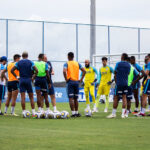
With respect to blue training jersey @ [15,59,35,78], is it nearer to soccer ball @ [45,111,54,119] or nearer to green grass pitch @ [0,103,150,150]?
soccer ball @ [45,111,54,119]

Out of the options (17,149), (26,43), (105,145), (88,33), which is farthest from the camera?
(88,33)

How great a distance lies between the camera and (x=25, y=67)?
53.4ft

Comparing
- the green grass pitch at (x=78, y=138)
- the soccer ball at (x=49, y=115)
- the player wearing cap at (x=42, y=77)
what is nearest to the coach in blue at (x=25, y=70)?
the player wearing cap at (x=42, y=77)

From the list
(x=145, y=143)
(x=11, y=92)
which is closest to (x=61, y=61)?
(x=11, y=92)

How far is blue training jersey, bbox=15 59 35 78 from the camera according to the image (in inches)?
641

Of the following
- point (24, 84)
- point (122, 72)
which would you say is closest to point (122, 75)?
point (122, 72)

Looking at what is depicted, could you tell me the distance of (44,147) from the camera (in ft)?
27.9

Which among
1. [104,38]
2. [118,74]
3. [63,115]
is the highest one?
[104,38]

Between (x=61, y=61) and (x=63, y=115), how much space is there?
19451 millimetres

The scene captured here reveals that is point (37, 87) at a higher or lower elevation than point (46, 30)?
lower

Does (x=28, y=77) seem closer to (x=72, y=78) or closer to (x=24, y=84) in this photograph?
(x=24, y=84)

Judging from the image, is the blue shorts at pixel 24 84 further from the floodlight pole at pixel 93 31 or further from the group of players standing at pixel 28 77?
the floodlight pole at pixel 93 31

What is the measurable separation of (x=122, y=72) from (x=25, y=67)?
3133 millimetres

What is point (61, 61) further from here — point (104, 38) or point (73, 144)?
point (73, 144)
